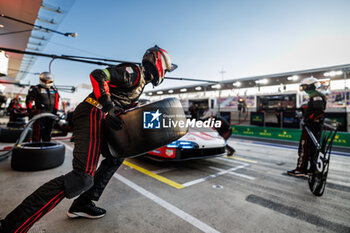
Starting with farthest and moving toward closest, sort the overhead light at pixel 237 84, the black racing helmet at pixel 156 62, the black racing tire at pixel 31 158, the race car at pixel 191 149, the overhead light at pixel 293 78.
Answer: the overhead light at pixel 237 84
the overhead light at pixel 293 78
the race car at pixel 191 149
the black racing tire at pixel 31 158
the black racing helmet at pixel 156 62

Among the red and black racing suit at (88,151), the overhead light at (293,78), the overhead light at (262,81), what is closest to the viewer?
the red and black racing suit at (88,151)

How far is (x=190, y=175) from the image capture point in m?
3.19

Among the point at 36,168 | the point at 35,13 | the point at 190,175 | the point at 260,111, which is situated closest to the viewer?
the point at 36,168

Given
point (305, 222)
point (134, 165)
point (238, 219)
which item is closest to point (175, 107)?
point (238, 219)

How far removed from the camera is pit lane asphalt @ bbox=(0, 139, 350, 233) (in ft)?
5.46

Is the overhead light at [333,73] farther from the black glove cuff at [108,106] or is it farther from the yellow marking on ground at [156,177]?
the black glove cuff at [108,106]

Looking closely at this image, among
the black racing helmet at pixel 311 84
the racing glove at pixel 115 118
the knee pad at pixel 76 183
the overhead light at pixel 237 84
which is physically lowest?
the knee pad at pixel 76 183

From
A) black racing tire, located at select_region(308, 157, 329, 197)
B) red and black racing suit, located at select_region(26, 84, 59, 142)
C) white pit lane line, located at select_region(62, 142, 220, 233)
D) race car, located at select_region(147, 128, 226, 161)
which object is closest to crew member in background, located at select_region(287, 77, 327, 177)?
black racing tire, located at select_region(308, 157, 329, 197)

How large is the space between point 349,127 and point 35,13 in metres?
15.6

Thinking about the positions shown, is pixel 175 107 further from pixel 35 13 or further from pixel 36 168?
pixel 35 13

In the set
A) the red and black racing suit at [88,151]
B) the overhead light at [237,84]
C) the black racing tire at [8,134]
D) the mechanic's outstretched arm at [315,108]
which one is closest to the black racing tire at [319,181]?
the mechanic's outstretched arm at [315,108]

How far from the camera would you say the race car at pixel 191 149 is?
3180mm

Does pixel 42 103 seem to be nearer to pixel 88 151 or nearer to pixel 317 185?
pixel 88 151

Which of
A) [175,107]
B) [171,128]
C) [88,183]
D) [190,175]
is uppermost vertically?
[175,107]
